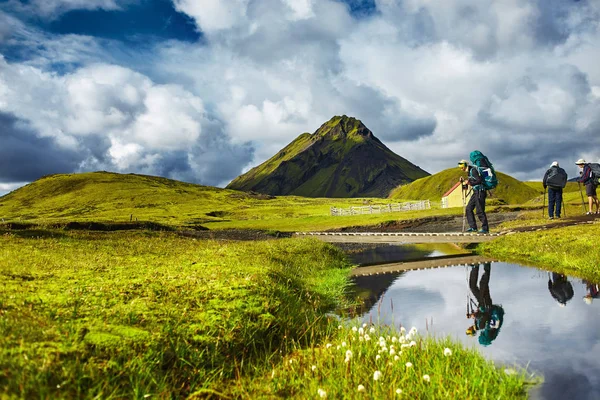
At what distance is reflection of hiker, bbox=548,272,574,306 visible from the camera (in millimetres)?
13853

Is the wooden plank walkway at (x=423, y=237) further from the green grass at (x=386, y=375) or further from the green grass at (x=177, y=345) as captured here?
the green grass at (x=386, y=375)

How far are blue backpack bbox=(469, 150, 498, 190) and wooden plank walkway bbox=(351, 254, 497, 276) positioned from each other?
4.66 m

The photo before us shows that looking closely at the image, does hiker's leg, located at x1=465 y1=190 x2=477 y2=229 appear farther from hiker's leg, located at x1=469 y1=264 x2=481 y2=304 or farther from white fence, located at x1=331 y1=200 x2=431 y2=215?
white fence, located at x1=331 y1=200 x2=431 y2=215

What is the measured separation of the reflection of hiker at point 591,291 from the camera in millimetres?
13503

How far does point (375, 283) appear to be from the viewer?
62.3ft

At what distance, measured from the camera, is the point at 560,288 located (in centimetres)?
1551

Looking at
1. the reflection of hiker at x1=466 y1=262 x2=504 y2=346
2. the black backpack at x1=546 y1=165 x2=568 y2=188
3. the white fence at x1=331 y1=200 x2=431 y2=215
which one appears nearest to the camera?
the reflection of hiker at x1=466 y1=262 x2=504 y2=346

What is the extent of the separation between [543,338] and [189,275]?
8.81m

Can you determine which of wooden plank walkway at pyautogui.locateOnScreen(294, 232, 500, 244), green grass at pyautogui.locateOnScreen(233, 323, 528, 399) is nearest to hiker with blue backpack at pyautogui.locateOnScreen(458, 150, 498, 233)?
wooden plank walkway at pyautogui.locateOnScreen(294, 232, 500, 244)

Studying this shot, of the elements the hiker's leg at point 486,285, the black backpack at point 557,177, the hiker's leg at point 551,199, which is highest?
the black backpack at point 557,177

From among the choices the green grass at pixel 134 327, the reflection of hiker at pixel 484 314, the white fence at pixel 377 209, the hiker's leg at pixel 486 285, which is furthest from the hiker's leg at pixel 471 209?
the white fence at pixel 377 209

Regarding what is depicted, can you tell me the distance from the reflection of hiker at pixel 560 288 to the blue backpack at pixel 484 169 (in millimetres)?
9470

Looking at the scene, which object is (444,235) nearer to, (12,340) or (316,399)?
(316,399)

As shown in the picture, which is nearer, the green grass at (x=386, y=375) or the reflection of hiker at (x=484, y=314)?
the green grass at (x=386, y=375)
